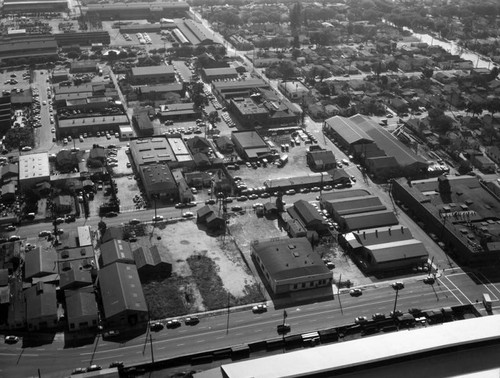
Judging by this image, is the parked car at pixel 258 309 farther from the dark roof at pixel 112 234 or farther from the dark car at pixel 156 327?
the dark roof at pixel 112 234

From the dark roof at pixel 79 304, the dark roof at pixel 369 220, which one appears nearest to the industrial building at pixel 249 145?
the dark roof at pixel 369 220

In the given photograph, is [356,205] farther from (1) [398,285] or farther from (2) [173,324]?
(2) [173,324]

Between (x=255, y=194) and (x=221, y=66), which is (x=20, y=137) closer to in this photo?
(x=255, y=194)

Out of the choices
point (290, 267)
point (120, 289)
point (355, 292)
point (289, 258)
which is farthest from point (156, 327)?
point (355, 292)

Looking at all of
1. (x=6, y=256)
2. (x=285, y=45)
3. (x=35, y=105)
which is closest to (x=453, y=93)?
(x=285, y=45)

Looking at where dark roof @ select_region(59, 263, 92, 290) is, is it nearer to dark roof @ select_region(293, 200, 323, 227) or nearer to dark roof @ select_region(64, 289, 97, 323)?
dark roof @ select_region(64, 289, 97, 323)

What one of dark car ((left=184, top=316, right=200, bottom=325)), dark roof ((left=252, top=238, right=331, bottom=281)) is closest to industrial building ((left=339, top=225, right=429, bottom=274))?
dark roof ((left=252, top=238, right=331, bottom=281))
